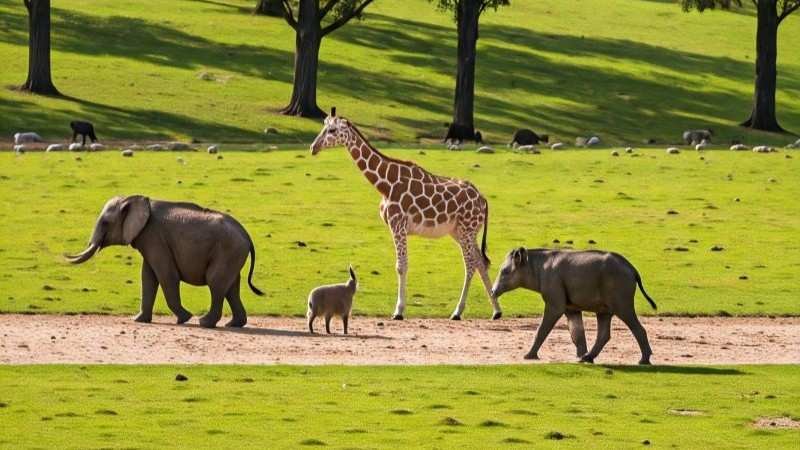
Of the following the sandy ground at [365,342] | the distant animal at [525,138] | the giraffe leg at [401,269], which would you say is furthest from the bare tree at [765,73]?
the giraffe leg at [401,269]

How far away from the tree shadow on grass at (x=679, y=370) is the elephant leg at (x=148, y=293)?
648 cm

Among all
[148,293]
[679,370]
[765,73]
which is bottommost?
[765,73]

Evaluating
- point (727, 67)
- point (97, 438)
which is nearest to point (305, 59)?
point (727, 67)

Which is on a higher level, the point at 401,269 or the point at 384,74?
the point at 401,269

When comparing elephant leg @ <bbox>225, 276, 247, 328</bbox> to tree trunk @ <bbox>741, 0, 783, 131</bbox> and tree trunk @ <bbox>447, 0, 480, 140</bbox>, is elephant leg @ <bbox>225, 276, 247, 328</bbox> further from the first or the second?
tree trunk @ <bbox>741, 0, 783, 131</bbox>

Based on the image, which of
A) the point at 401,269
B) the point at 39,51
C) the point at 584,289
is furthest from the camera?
the point at 39,51

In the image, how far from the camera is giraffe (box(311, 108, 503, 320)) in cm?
2753

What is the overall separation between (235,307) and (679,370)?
20.9 ft

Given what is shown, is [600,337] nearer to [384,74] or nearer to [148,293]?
[148,293]

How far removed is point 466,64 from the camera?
208 ft

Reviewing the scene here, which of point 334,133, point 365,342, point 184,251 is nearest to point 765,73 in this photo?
point 334,133

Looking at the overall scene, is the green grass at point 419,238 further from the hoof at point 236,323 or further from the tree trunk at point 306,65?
the tree trunk at point 306,65

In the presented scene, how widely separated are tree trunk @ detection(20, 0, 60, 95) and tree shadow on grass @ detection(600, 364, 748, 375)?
144ft

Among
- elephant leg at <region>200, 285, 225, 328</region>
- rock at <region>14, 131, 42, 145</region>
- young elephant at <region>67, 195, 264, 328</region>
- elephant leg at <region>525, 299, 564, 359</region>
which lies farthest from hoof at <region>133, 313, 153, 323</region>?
rock at <region>14, 131, 42, 145</region>
